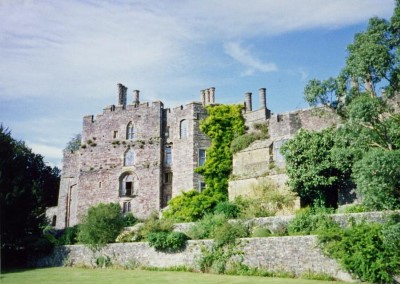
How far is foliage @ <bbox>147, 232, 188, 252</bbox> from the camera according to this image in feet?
71.5

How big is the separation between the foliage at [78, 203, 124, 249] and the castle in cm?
869

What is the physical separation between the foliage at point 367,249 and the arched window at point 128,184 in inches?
904

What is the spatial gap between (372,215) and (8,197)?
22731 millimetres

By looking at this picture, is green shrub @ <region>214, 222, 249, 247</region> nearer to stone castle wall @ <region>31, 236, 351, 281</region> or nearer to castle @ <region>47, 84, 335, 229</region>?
stone castle wall @ <region>31, 236, 351, 281</region>

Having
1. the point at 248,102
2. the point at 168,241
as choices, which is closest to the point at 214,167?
the point at 248,102

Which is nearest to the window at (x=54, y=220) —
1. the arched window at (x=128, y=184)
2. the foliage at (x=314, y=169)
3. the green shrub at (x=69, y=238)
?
the arched window at (x=128, y=184)

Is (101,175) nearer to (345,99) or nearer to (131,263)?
(131,263)

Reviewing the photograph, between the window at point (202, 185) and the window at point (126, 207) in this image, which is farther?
the window at point (126, 207)

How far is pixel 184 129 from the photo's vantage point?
119 ft

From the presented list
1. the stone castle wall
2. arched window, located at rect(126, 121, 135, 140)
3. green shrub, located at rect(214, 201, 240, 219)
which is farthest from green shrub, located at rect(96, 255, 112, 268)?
arched window, located at rect(126, 121, 135, 140)

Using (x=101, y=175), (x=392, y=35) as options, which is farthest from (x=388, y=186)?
(x=101, y=175)

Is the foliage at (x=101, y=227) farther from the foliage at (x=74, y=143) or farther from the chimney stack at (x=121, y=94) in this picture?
the foliage at (x=74, y=143)

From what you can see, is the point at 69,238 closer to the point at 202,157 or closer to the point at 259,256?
the point at 202,157

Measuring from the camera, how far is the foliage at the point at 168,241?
2180 centimetres
